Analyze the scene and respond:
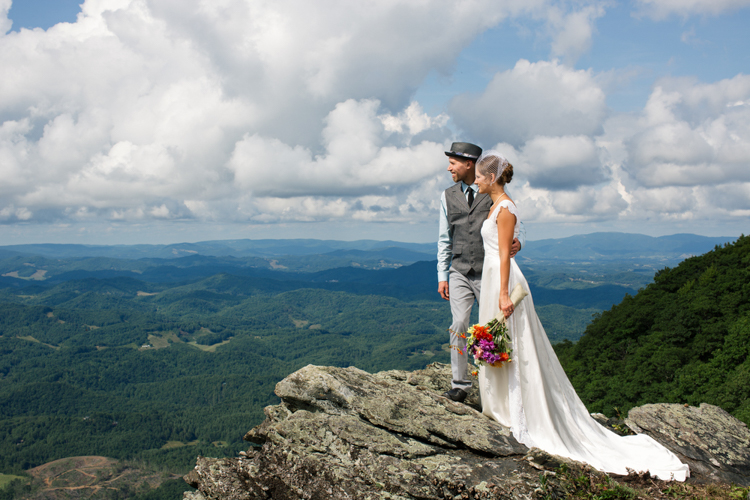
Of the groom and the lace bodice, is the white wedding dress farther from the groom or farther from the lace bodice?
the groom

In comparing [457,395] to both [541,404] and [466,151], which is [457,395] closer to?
[541,404]

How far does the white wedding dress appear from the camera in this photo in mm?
6297

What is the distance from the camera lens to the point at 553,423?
252 inches

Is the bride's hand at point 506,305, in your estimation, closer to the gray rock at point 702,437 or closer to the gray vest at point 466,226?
the gray vest at point 466,226

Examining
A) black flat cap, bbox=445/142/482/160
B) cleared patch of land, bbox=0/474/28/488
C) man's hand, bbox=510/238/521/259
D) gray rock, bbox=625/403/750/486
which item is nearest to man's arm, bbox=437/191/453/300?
black flat cap, bbox=445/142/482/160

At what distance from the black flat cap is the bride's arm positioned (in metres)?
1.15

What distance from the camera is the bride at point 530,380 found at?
6289 millimetres

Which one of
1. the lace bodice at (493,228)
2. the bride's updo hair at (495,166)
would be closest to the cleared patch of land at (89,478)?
the lace bodice at (493,228)

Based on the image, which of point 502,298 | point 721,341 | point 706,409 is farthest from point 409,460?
point 721,341

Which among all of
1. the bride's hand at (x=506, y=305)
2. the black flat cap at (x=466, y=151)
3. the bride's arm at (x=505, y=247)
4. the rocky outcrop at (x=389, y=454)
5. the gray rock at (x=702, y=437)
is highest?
the black flat cap at (x=466, y=151)

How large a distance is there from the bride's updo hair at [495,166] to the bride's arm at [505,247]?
61 cm

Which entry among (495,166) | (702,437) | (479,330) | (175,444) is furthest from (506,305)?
(175,444)

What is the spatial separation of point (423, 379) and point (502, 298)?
13.3ft

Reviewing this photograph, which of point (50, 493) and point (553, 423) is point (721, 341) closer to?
point (553, 423)
